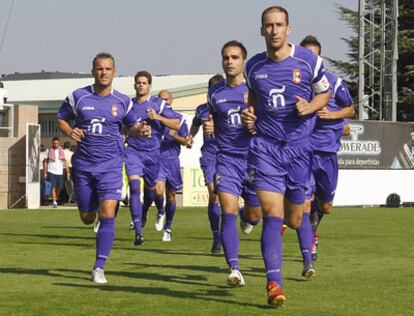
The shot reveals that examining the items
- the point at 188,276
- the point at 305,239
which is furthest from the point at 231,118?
the point at 188,276

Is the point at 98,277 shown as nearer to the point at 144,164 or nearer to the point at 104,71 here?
the point at 104,71

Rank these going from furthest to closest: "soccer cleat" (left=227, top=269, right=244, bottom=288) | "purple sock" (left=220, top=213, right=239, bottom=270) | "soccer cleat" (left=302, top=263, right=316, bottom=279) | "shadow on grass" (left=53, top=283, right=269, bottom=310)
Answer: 1. "soccer cleat" (left=302, top=263, right=316, bottom=279)
2. "purple sock" (left=220, top=213, right=239, bottom=270)
3. "soccer cleat" (left=227, top=269, right=244, bottom=288)
4. "shadow on grass" (left=53, top=283, right=269, bottom=310)

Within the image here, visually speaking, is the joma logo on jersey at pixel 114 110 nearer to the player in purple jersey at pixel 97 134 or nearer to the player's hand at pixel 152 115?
the player in purple jersey at pixel 97 134

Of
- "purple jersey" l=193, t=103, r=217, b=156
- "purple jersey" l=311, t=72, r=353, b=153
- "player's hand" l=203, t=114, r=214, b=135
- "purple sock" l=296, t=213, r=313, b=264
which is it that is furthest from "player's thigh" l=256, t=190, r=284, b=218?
"purple jersey" l=193, t=103, r=217, b=156

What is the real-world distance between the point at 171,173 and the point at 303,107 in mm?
9143

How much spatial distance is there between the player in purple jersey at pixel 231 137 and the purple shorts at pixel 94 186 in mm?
1048

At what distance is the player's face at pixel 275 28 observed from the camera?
8.98 metres

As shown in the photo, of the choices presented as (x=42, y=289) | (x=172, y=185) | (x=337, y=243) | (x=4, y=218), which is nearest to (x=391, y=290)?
(x=42, y=289)

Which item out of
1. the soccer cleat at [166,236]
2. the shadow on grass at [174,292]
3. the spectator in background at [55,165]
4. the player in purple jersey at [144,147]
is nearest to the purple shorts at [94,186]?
the shadow on grass at [174,292]

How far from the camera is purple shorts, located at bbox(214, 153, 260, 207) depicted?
1110 centimetres

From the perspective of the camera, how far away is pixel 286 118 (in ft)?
30.1

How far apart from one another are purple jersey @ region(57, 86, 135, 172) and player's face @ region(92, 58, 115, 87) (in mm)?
211

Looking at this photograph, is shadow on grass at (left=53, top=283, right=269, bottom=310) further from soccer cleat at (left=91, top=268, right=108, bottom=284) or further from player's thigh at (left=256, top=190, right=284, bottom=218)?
player's thigh at (left=256, top=190, right=284, bottom=218)

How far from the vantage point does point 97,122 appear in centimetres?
1149
